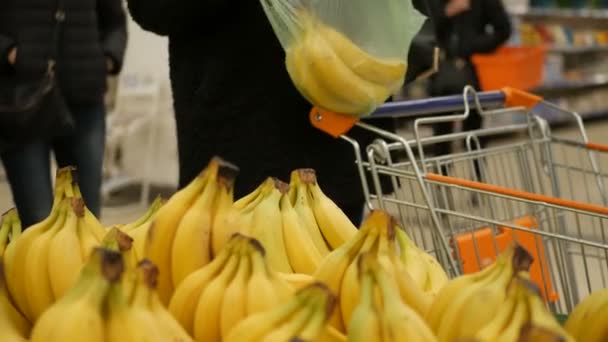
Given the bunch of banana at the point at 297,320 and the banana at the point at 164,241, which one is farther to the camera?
the banana at the point at 164,241

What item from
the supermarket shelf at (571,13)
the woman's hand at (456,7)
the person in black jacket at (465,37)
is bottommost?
the supermarket shelf at (571,13)

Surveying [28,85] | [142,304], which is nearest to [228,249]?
[142,304]

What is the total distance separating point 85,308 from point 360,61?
88 centimetres

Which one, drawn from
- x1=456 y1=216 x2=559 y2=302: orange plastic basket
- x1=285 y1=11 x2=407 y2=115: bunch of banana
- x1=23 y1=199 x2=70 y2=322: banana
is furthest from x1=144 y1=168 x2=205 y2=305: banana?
x1=456 y1=216 x2=559 y2=302: orange plastic basket

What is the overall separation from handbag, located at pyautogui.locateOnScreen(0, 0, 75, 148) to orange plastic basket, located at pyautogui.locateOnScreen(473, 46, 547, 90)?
2.89m

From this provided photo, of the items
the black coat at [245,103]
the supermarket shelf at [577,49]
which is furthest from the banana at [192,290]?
the supermarket shelf at [577,49]

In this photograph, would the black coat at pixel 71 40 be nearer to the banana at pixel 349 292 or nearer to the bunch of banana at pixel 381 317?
the banana at pixel 349 292

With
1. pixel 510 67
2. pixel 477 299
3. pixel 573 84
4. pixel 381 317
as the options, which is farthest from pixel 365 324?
pixel 573 84

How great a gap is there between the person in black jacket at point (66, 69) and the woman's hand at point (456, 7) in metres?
2.36

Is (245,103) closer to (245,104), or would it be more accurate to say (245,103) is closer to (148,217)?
(245,104)

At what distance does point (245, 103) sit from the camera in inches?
72.2

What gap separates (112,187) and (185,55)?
4.21 m

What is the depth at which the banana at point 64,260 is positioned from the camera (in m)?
0.98

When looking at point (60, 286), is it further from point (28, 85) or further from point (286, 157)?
point (28, 85)
